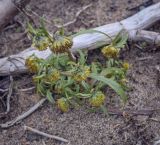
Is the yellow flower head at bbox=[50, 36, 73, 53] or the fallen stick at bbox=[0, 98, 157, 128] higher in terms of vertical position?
the yellow flower head at bbox=[50, 36, 73, 53]

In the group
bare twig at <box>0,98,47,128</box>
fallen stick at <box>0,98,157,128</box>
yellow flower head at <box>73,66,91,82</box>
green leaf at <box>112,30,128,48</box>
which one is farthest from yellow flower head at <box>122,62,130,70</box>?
bare twig at <box>0,98,47,128</box>

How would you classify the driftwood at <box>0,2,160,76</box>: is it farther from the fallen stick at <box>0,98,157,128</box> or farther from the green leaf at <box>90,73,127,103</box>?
the green leaf at <box>90,73,127,103</box>

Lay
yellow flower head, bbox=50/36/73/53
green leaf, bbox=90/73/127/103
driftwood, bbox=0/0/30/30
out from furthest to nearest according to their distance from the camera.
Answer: driftwood, bbox=0/0/30/30
green leaf, bbox=90/73/127/103
yellow flower head, bbox=50/36/73/53

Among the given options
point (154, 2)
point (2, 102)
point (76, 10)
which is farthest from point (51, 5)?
point (2, 102)

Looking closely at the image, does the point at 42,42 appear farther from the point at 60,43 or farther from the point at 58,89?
the point at 58,89

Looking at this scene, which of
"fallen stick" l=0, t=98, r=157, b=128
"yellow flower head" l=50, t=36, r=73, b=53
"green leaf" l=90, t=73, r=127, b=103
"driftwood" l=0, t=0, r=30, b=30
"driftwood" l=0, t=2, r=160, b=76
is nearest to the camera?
"yellow flower head" l=50, t=36, r=73, b=53

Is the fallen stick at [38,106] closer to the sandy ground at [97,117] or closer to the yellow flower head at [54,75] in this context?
the sandy ground at [97,117]

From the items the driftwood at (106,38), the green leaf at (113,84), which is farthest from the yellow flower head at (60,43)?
the driftwood at (106,38)
